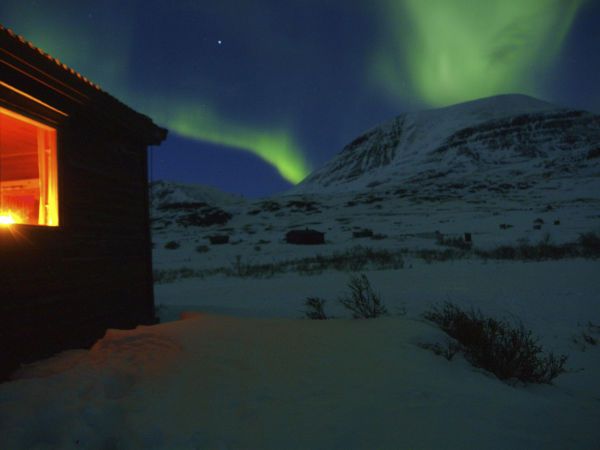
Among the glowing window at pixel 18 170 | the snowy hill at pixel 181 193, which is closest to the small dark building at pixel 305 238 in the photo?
the glowing window at pixel 18 170

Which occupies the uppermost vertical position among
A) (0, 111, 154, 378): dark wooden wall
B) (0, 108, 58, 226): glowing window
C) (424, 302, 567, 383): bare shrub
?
(0, 108, 58, 226): glowing window

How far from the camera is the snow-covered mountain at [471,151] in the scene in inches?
2256

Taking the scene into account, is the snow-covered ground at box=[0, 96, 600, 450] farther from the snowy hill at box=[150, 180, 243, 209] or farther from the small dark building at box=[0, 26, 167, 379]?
the snowy hill at box=[150, 180, 243, 209]

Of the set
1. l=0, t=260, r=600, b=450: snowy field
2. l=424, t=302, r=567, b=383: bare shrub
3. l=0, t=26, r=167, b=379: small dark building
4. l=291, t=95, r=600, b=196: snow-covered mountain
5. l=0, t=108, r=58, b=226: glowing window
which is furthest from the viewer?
l=291, t=95, r=600, b=196: snow-covered mountain

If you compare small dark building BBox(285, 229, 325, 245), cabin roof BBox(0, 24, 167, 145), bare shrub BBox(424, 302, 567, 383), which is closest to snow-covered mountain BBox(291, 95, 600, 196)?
small dark building BBox(285, 229, 325, 245)

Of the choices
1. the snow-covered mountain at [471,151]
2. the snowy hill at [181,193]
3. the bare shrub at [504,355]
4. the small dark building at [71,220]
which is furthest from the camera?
the snowy hill at [181,193]

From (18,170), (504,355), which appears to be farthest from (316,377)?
(18,170)

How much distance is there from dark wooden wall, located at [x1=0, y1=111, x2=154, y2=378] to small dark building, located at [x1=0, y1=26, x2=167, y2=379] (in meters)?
0.01

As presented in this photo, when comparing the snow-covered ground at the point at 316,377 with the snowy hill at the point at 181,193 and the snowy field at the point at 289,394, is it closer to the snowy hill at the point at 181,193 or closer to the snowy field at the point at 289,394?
the snowy field at the point at 289,394

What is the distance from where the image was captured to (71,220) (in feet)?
14.8

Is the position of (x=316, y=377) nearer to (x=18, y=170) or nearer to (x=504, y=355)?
(x=504, y=355)

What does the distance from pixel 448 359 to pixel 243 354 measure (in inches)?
87.5

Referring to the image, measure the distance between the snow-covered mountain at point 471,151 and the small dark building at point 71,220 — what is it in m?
47.9

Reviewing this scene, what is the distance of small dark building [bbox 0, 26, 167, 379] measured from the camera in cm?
373
